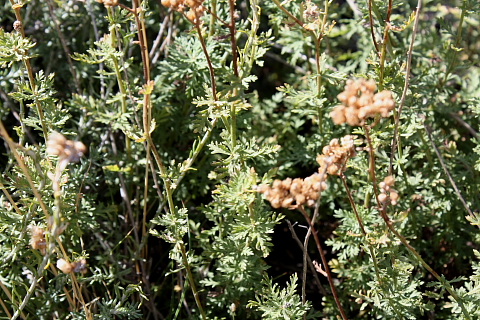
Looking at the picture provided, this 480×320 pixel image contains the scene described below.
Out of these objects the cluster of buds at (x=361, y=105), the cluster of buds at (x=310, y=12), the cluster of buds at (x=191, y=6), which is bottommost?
the cluster of buds at (x=361, y=105)

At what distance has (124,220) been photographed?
2.70m

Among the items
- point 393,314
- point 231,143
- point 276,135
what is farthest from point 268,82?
point 393,314

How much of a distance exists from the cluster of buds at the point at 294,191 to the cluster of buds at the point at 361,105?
21cm

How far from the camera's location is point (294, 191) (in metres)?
1.62

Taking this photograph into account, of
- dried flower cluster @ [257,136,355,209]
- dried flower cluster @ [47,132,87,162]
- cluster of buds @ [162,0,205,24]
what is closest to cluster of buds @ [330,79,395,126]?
dried flower cluster @ [257,136,355,209]

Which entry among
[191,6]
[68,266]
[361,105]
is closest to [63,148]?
[68,266]

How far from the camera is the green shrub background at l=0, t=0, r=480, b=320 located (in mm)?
2098

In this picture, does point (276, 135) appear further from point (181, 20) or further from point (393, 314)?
point (393, 314)

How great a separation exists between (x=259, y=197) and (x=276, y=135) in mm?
935

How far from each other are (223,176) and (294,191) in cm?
61

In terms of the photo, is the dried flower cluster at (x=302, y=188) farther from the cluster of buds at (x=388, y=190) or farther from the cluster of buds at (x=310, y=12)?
the cluster of buds at (x=310, y=12)

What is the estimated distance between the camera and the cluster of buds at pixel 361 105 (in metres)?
1.51

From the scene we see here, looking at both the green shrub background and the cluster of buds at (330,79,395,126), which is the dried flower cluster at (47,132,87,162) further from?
the cluster of buds at (330,79,395,126)

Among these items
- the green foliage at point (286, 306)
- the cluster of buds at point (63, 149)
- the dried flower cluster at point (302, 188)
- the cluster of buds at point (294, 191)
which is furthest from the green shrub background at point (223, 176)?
the cluster of buds at point (63, 149)
